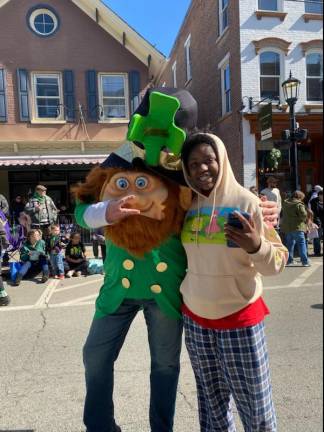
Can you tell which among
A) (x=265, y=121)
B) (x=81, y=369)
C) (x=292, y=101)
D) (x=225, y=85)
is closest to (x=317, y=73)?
(x=81, y=369)

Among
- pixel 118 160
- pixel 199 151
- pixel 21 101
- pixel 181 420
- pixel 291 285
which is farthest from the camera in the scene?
pixel 21 101

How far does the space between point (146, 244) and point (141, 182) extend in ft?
0.94

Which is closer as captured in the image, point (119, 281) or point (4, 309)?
point (119, 281)

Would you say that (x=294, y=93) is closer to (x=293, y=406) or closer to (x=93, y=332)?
(x=293, y=406)

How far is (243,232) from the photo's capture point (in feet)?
5.04

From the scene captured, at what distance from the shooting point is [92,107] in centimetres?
1319

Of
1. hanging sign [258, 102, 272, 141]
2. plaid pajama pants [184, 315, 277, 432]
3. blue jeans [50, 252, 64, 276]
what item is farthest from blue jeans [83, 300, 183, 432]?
hanging sign [258, 102, 272, 141]

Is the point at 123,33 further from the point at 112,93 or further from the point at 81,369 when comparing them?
the point at 81,369

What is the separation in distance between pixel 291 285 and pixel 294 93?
465 cm

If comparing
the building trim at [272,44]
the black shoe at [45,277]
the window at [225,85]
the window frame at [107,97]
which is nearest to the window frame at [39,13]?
the window frame at [107,97]

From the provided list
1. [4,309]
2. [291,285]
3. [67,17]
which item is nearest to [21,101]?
[67,17]

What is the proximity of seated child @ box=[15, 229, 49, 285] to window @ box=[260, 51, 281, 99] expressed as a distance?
24.1 ft

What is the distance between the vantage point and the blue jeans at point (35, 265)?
705 cm

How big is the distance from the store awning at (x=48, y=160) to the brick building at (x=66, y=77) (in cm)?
3
